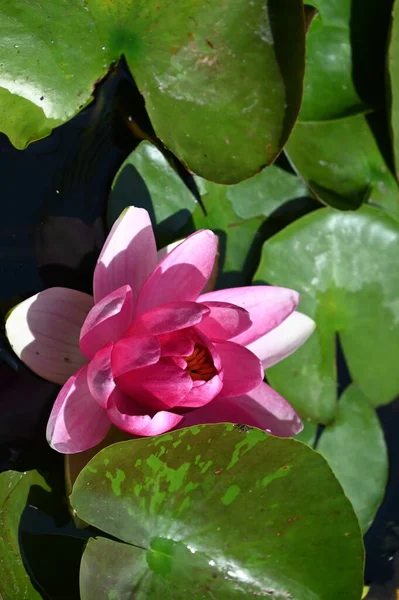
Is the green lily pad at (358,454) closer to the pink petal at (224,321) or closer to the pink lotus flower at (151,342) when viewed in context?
the pink lotus flower at (151,342)

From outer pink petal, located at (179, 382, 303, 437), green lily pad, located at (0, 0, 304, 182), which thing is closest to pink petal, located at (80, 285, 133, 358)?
outer pink petal, located at (179, 382, 303, 437)

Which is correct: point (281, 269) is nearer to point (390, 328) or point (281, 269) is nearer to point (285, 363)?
point (285, 363)

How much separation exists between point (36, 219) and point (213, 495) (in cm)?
77

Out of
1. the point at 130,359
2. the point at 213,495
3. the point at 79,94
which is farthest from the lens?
the point at 79,94

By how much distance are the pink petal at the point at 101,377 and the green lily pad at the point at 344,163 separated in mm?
815

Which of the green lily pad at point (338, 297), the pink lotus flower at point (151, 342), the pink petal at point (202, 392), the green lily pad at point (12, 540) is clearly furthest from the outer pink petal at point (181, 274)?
the green lily pad at point (12, 540)

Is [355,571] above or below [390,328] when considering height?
below

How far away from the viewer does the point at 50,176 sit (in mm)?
1511

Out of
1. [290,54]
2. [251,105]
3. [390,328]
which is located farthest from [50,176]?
[390,328]

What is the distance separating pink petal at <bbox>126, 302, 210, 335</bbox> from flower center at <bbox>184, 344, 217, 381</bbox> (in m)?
→ 0.08

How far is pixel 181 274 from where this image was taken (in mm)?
1310

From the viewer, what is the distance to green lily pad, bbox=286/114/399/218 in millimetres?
1710

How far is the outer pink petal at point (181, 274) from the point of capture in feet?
4.24

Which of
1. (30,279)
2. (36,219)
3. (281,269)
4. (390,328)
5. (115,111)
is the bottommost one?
(390,328)
